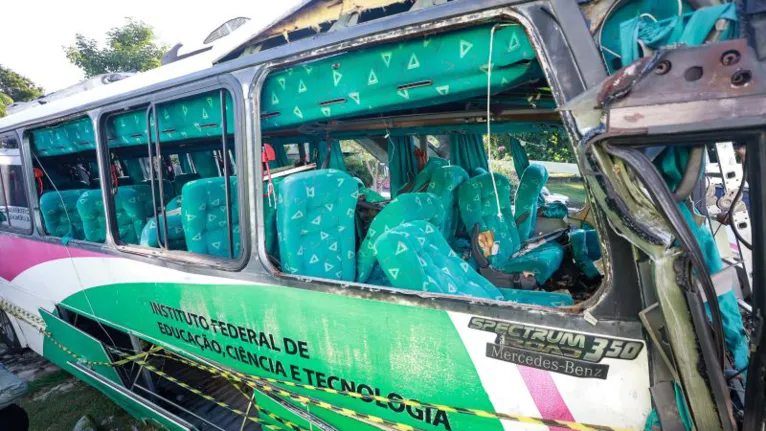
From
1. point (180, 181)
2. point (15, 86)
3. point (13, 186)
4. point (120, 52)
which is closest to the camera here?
point (13, 186)

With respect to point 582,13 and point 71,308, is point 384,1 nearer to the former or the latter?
point 582,13

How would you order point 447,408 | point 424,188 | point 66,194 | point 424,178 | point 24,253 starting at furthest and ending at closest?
point 424,178 < point 424,188 < point 24,253 < point 66,194 < point 447,408

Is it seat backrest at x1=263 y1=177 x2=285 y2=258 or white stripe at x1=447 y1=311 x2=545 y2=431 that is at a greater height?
seat backrest at x1=263 y1=177 x2=285 y2=258

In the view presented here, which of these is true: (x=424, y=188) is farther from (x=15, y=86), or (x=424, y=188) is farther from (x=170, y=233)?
(x=15, y=86)

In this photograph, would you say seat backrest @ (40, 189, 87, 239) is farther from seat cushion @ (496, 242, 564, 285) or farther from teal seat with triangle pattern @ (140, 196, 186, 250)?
seat cushion @ (496, 242, 564, 285)

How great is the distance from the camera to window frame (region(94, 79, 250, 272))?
182cm

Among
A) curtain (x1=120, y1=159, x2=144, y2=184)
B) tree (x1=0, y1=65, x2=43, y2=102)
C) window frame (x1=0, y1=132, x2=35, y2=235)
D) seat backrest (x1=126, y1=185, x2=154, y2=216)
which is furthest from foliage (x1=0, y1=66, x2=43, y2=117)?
seat backrest (x1=126, y1=185, x2=154, y2=216)

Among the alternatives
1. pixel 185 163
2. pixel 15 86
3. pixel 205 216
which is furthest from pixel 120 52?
pixel 205 216

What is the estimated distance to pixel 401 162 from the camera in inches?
209

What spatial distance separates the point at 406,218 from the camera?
2686 millimetres

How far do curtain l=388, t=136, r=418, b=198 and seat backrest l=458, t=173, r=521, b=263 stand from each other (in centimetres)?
125

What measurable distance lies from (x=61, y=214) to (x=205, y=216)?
1.91m

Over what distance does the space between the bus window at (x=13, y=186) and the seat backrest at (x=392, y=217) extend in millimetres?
3097

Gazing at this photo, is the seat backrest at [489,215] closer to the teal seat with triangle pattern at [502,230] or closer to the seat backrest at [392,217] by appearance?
the teal seat with triangle pattern at [502,230]
